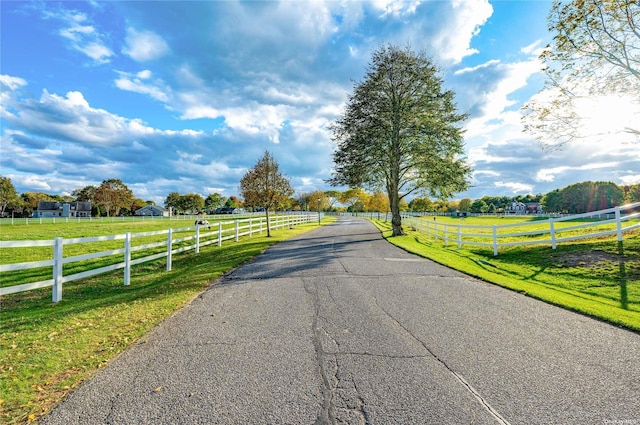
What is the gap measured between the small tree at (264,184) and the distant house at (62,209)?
8695 centimetres

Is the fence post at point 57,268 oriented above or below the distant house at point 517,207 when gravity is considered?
below

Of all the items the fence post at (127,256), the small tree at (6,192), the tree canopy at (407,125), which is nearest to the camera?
the fence post at (127,256)

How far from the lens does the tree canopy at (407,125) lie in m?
20.5

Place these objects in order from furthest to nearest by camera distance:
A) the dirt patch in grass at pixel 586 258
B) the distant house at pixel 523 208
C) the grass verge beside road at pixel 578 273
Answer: the distant house at pixel 523 208 < the dirt patch in grass at pixel 586 258 < the grass verge beside road at pixel 578 273

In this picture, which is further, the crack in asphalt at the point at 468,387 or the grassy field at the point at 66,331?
the grassy field at the point at 66,331

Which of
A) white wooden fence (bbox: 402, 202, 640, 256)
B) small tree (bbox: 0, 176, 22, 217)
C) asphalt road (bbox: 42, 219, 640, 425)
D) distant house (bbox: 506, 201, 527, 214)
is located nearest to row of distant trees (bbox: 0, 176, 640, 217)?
small tree (bbox: 0, 176, 22, 217)

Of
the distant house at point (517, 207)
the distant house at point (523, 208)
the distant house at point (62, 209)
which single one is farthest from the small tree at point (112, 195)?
the distant house at point (517, 207)

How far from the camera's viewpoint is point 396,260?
11.3 metres

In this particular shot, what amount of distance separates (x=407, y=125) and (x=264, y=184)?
34.3ft

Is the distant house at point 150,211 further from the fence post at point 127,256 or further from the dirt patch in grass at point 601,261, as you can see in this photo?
the dirt patch in grass at point 601,261

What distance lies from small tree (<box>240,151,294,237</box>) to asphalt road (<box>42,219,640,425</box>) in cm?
1614

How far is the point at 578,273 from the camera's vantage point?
8617mm

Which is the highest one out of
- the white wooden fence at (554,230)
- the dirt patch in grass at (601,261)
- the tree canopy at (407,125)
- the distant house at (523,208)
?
the tree canopy at (407,125)

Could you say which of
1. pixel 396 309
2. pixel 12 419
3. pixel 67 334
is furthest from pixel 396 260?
pixel 12 419
